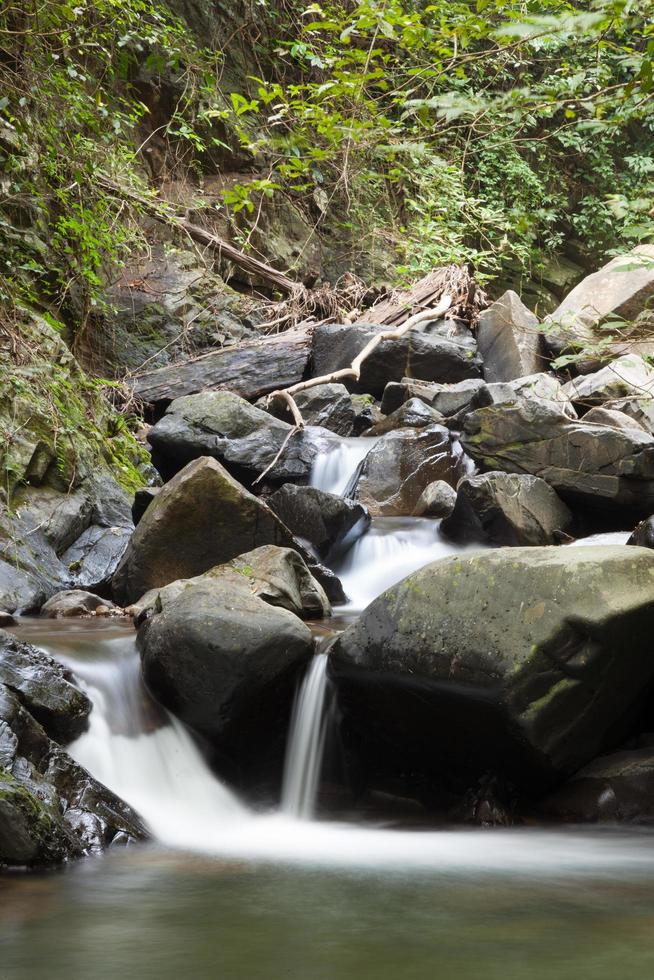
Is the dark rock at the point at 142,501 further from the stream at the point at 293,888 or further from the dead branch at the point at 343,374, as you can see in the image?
the dead branch at the point at 343,374

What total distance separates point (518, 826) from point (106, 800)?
198cm

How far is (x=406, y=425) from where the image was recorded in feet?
33.5

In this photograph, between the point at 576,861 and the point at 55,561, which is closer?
the point at 576,861

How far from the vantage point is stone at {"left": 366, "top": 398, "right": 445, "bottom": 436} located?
10.1 meters

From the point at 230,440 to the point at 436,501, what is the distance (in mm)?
2151

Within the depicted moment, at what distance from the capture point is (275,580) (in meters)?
6.13

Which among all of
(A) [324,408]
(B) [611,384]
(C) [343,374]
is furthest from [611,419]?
(C) [343,374]

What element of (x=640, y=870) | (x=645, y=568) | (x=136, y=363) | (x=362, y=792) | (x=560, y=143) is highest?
(x=560, y=143)

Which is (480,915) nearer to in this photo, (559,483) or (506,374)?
(559,483)

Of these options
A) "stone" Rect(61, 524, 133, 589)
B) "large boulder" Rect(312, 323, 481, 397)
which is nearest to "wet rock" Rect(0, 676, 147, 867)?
"stone" Rect(61, 524, 133, 589)

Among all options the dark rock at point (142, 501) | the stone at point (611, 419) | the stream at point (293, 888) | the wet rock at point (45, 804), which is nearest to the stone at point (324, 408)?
the stone at point (611, 419)

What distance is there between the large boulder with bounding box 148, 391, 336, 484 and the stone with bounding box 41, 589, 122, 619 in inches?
108

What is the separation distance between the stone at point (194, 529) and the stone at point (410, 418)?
368 centimetres

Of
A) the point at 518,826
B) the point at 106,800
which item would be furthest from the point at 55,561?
the point at 518,826
